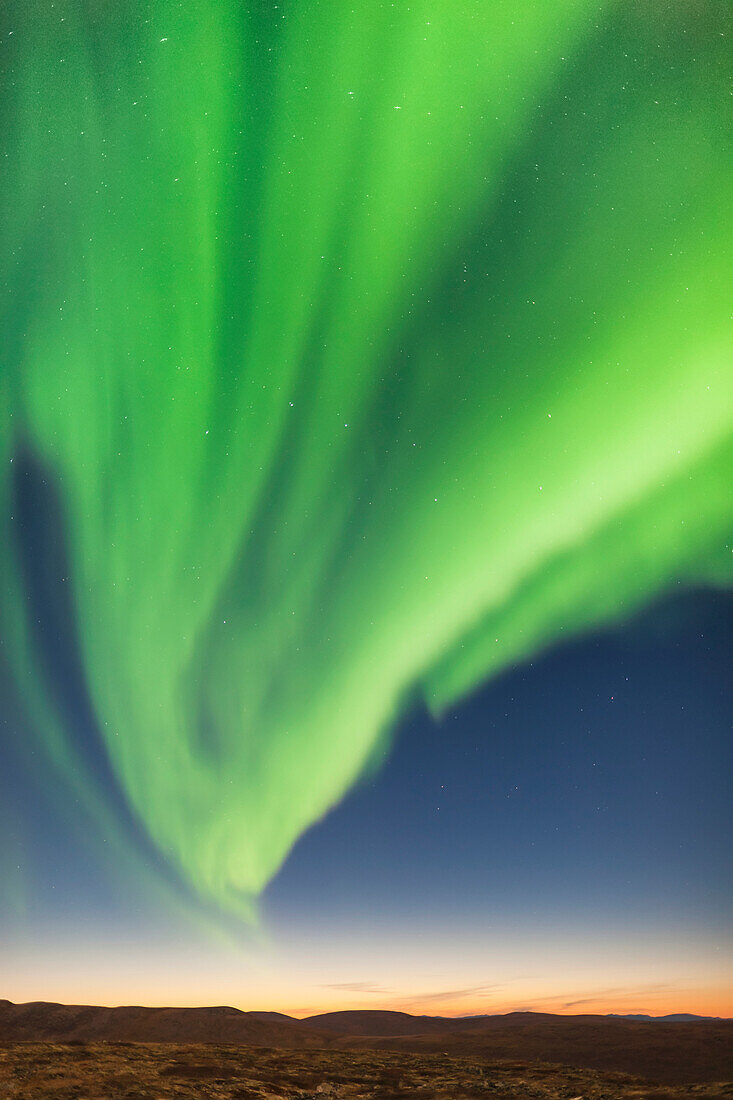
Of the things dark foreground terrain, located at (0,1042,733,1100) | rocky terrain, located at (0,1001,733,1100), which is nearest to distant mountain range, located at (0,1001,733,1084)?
Result: rocky terrain, located at (0,1001,733,1100)

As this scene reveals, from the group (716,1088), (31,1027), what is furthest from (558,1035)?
(31,1027)

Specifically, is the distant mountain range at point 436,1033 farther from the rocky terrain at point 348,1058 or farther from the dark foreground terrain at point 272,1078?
the dark foreground terrain at point 272,1078

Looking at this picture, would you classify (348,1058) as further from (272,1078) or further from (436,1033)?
(436,1033)

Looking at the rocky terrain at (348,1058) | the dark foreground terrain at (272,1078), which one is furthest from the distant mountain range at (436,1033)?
the dark foreground terrain at (272,1078)

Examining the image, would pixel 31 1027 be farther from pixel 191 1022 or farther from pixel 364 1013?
pixel 364 1013

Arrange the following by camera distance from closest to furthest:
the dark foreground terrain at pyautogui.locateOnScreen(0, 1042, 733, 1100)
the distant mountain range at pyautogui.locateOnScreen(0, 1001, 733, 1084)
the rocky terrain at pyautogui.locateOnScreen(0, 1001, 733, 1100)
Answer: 1. the dark foreground terrain at pyautogui.locateOnScreen(0, 1042, 733, 1100)
2. the rocky terrain at pyautogui.locateOnScreen(0, 1001, 733, 1100)
3. the distant mountain range at pyautogui.locateOnScreen(0, 1001, 733, 1084)

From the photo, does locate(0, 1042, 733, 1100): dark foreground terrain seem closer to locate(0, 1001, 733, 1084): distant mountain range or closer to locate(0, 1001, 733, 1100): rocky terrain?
locate(0, 1001, 733, 1100): rocky terrain
